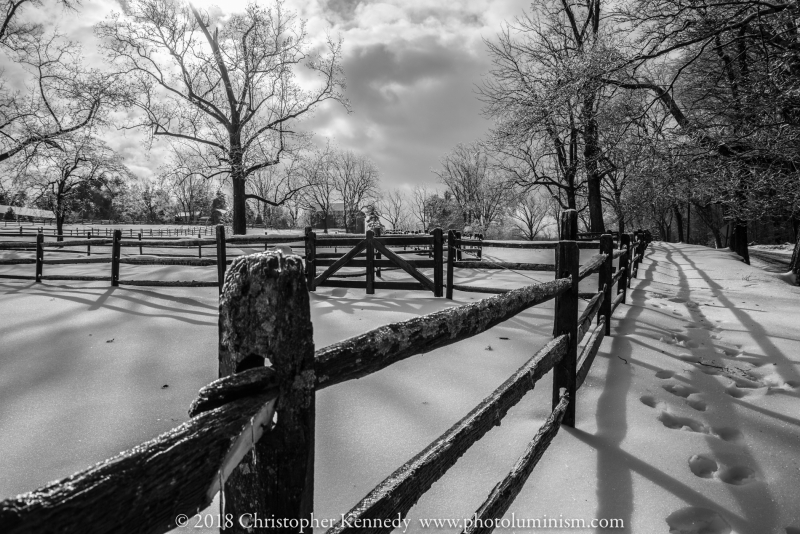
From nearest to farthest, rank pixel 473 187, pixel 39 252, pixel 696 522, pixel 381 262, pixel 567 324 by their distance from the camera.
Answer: pixel 696 522 < pixel 567 324 < pixel 381 262 < pixel 39 252 < pixel 473 187

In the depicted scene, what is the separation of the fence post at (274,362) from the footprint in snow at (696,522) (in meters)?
1.97

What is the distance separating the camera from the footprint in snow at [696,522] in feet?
6.26

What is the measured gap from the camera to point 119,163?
25.5 meters

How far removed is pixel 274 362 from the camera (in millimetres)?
792

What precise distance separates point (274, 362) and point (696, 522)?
2.27 m

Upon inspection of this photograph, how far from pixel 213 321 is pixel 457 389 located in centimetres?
369

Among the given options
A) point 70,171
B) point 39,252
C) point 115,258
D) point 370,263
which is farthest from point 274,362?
point 70,171

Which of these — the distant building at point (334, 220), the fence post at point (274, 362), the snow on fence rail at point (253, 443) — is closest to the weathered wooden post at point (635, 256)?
the snow on fence rail at point (253, 443)

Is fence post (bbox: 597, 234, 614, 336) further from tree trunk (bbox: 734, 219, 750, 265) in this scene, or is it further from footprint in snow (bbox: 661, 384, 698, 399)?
tree trunk (bbox: 734, 219, 750, 265)

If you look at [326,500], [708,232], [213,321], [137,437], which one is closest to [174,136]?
A: [213,321]

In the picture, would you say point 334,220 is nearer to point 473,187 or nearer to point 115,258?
point 473,187

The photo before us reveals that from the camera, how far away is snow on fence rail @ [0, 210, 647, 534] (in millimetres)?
498

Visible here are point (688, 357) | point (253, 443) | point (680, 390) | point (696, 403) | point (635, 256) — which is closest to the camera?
point (253, 443)

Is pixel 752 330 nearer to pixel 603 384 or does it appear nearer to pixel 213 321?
pixel 603 384
